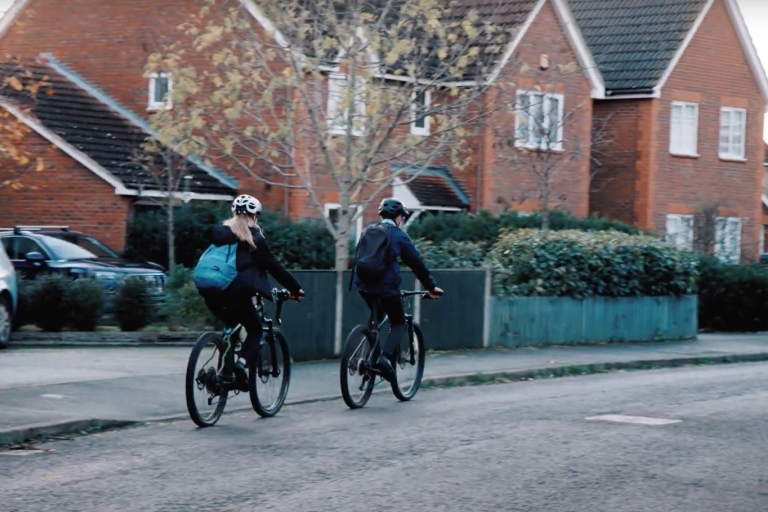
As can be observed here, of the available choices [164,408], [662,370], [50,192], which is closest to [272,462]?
[164,408]

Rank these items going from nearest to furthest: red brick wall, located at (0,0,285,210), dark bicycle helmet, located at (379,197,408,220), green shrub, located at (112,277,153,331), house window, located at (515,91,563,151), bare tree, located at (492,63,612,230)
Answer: dark bicycle helmet, located at (379,197,408,220)
green shrub, located at (112,277,153,331)
house window, located at (515,91,563,151)
bare tree, located at (492,63,612,230)
red brick wall, located at (0,0,285,210)

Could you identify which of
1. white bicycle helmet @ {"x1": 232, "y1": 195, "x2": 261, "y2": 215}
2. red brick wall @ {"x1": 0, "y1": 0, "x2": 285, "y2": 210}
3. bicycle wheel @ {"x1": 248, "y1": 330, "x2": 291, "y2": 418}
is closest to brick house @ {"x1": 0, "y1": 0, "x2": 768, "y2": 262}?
red brick wall @ {"x1": 0, "y1": 0, "x2": 285, "y2": 210}

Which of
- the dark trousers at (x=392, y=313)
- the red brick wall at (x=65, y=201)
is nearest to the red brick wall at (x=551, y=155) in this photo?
the red brick wall at (x=65, y=201)

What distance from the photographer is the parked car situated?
17109mm

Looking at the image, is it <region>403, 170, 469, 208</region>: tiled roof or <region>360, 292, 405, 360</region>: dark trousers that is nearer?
<region>360, 292, 405, 360</region>: dark trousers

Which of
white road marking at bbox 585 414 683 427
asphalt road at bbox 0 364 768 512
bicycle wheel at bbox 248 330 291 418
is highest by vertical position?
bicycle wheel at bbox 248 330 291 418

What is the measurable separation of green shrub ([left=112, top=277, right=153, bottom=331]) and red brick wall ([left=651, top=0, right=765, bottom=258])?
1872cm

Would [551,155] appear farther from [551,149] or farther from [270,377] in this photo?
[270,377]

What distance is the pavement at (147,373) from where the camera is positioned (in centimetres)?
1123

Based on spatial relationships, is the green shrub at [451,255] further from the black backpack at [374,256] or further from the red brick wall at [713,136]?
the red brick wall at [713,136]

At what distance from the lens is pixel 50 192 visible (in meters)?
26.8

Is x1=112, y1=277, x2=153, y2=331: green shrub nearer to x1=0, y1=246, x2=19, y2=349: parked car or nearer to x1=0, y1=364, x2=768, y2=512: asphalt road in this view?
x1=0, y1=246, x2=19, y2=349: parked car

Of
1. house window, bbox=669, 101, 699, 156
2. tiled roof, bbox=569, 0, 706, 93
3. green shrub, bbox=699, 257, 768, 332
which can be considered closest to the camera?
green shrub, bbox=699, 257, 768, 332

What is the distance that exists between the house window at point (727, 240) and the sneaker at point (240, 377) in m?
18.0
